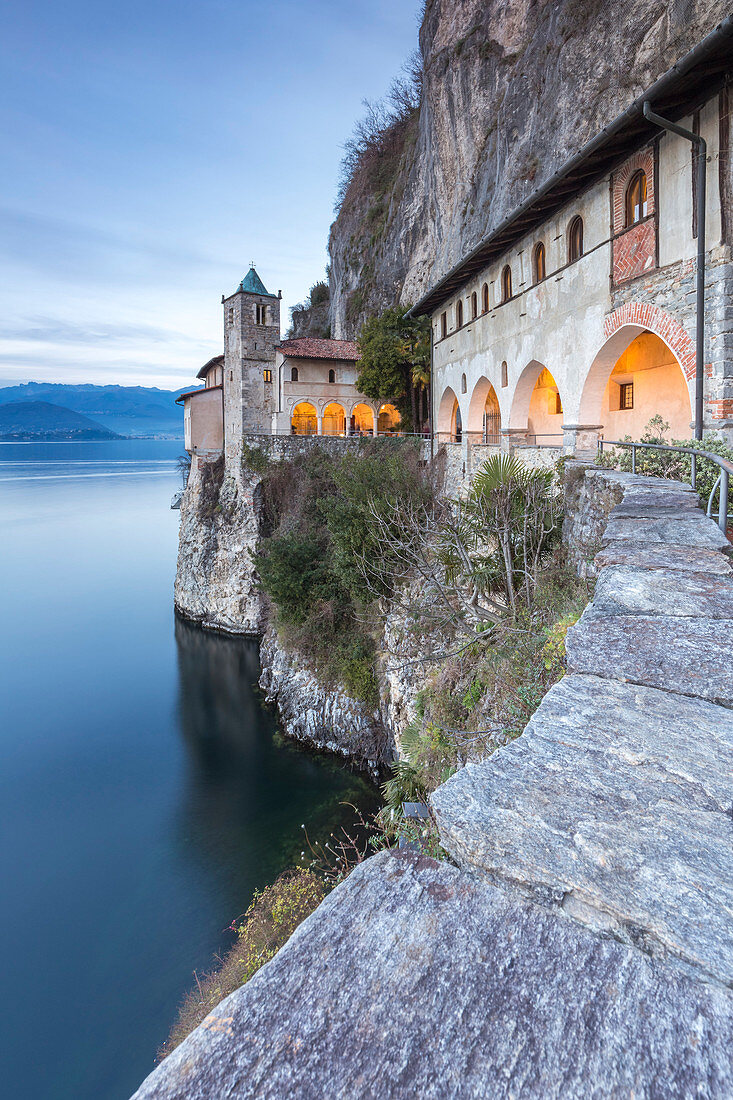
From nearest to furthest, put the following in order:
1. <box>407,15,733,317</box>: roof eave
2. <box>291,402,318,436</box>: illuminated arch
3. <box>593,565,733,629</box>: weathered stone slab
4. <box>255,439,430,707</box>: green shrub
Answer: <box>593,565,733,629</box>: weathered stone slab → <box>407,15,733,317</box>: roof eave → <box>255,439,430,707</box>: green shrub → <box>291,402,318,436</box>: illuminated arch

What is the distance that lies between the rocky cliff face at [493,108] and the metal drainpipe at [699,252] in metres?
7.56

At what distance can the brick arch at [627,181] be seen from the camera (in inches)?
387

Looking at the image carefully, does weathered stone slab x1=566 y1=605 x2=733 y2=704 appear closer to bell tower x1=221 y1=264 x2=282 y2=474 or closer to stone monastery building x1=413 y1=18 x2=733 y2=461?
stone monastery building x1=413 y1=18 x2=733 y2=461

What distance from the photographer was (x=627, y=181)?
10.6 meters

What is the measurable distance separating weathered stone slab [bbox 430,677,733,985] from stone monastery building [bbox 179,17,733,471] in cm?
797

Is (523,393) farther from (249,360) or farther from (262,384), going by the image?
(249,360)

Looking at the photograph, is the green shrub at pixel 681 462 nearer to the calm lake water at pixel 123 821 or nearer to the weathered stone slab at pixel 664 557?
the weathered stone slab at pixel 664 557

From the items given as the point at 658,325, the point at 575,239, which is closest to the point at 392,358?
the point at 575,239

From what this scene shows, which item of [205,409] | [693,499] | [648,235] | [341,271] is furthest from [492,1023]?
[341,271]

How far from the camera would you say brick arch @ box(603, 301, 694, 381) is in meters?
9.05

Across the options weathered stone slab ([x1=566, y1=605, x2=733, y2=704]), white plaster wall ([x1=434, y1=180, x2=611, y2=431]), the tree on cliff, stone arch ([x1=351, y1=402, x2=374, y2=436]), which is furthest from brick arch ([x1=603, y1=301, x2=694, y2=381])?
stone arch ([x1=351, y1=402, x2=374, y2=436])

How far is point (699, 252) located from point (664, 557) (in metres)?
6.81

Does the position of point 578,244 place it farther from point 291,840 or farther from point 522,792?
point 291,840

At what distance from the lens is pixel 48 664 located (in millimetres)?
27078
